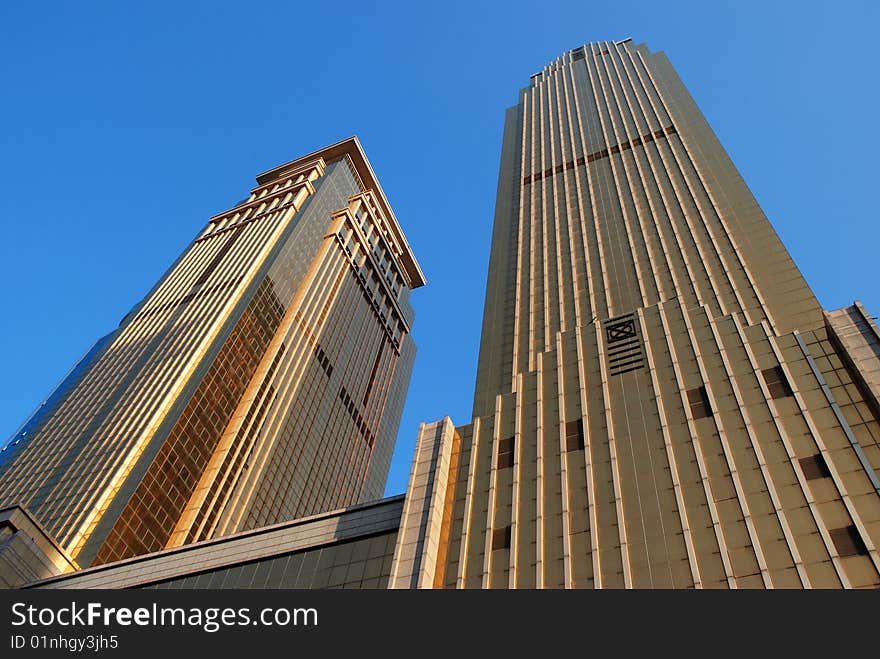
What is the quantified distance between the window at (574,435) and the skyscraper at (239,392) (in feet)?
186

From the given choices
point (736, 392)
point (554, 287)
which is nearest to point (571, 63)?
point (554, 287)

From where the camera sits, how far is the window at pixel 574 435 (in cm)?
4237

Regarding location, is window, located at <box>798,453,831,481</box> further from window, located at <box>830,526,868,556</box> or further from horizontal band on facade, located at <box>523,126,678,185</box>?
horizontal band on facade, located at <box>523,126,678,185</box>

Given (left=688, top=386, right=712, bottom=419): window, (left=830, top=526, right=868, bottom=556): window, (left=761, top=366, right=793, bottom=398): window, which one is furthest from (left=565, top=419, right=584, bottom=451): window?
(left=830, top=526, right=868, bottom=556): window

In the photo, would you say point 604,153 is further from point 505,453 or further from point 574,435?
point 505,453

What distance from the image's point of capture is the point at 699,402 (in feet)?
135

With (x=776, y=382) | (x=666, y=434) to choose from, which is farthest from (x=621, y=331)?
(x=776, y=382)

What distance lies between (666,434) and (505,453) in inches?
394

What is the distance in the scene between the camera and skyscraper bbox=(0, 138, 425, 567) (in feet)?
289

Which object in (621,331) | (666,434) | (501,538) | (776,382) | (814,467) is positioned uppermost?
(621,331)

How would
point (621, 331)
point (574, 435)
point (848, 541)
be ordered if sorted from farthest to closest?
point (621, 331) → point (574, 435) → point (848, 541)

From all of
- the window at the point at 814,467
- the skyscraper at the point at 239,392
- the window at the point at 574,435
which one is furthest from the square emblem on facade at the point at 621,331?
the skyscraper at the point at 239,392
